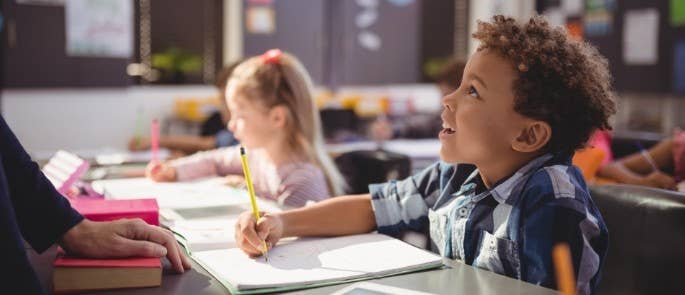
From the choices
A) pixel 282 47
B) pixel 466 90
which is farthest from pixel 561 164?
pixel 282 47

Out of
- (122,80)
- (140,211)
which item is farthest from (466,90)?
(122,80)

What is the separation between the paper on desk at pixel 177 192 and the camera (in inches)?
63.1

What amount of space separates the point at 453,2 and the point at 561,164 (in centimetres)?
501

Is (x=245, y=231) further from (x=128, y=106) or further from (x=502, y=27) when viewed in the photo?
(x=128, y=106)

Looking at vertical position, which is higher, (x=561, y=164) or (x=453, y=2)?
(x=453, y=2)

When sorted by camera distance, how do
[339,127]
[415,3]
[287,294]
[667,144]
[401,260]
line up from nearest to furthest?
[287,294] → [401,260] → [667,144] → [339,127] → [415,3]

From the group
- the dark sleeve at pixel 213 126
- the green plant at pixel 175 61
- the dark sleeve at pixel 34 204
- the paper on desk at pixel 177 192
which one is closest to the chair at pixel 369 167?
the paper on desk at pixel 177 192

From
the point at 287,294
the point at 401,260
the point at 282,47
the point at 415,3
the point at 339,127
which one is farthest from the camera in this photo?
the point at 415,3

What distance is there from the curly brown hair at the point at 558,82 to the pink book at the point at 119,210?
1.98ft

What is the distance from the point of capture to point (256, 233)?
1.15 meters

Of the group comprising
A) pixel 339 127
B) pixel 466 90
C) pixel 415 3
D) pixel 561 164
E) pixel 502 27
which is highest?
pixel 415 3

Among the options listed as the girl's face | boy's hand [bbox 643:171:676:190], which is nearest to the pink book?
the girl's face

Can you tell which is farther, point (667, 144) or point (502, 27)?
point (667, 144)

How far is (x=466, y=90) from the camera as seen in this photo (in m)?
1.20
